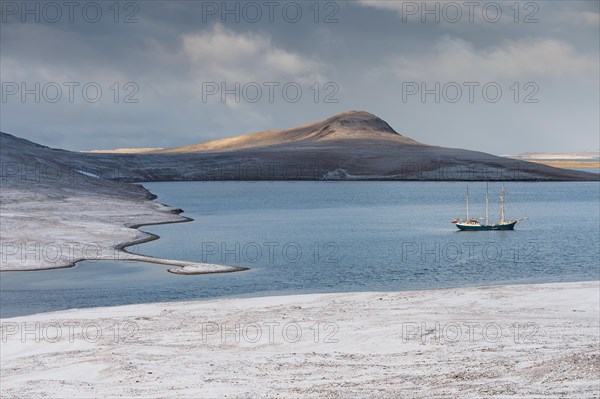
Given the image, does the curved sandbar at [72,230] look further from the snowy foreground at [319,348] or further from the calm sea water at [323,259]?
the snowy foreground at [319,348]

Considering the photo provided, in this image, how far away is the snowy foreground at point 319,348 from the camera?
19.0 meters

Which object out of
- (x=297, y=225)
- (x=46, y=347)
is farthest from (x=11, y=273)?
(x=297, y=225)

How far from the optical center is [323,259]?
2130 inches

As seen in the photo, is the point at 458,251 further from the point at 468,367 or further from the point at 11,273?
the point at 468,367

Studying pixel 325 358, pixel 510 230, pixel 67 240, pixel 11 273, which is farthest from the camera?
pixel 510 230

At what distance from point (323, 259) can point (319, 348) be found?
101 feet

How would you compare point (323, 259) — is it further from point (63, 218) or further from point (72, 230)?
point (63, 218)

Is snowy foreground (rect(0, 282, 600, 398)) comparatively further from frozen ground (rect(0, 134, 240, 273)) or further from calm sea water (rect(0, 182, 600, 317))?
frozen ground (rect(0, 134, 240, 273))

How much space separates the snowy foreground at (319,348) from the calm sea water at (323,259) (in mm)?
7412

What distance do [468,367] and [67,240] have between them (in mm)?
42070

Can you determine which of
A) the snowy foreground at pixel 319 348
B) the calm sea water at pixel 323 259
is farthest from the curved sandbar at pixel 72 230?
the snowy foreground at pixel 319 348

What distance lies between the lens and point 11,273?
45.4 m

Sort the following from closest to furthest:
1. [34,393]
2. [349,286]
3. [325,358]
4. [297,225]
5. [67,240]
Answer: [34,393] → [325,358] → [349,286] → [67,240] → [297,225]

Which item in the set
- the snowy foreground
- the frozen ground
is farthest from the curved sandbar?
the snowy foreground
